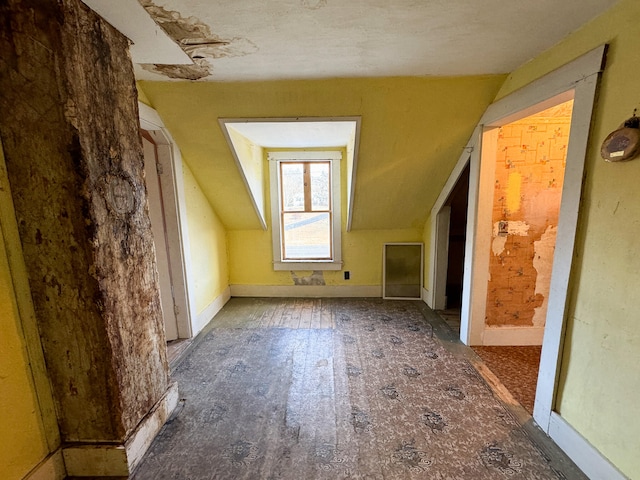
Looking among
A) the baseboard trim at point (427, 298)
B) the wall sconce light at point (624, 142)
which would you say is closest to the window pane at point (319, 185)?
the baseboard trim at point (427, 298)

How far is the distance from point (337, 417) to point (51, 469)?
4.56ft

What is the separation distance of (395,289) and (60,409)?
3206 millimetres

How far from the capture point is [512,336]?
2.46 meters

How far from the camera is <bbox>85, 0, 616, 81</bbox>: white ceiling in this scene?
1.18 meters

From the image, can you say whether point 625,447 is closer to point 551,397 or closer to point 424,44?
point 551,397

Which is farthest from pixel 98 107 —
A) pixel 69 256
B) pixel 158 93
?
pixel 158 93

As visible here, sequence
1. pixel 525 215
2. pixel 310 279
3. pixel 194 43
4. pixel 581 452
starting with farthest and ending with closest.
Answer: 1. pixel 310 279
2. pixel 525 215
3. pixel 194 43
4. pixel 581 452

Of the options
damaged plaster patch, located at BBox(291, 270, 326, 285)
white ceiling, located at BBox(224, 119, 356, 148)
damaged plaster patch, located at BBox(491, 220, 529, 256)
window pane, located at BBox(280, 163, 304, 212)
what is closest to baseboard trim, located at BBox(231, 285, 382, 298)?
damaged plaster patch, located at BBox(291, 270, 326, 285)

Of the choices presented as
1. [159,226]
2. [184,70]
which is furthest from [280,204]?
[184,70]

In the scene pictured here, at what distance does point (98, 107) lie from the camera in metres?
1.23

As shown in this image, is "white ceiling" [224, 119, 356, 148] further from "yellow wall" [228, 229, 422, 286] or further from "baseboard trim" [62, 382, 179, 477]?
"baseboard trim" [62, 382, 179, 477]

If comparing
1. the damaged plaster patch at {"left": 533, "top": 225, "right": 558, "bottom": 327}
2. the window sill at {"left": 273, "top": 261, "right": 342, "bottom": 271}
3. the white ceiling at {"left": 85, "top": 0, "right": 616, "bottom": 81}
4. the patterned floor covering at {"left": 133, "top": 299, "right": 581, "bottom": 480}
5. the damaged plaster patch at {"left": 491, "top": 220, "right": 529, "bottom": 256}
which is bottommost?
the patterned floor covering at {"left": 133, "top": 299, "right": 581, "bottom": 480}

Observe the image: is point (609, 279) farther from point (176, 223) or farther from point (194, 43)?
point (176, 223)

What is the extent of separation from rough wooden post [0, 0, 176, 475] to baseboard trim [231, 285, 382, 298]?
7.51ft
